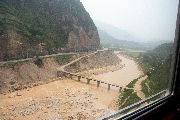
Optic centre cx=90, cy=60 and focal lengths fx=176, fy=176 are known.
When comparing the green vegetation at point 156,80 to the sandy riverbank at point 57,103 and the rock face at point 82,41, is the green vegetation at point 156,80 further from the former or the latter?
the rock face at point 82,41

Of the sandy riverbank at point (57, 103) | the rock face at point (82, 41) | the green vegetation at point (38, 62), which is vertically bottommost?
the sandy riverbank at point (57, 103)

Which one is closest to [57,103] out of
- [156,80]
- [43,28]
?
[156,80]

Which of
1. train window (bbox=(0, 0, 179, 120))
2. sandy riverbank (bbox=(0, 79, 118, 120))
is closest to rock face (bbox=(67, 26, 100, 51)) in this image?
train window (bbox=(0, 0, 179, 120))

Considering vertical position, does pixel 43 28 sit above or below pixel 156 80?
above

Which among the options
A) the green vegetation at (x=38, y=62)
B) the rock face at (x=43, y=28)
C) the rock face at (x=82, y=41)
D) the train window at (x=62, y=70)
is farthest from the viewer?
the rock face at (x=82, y=41)

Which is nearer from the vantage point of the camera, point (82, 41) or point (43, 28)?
point (43, 28)

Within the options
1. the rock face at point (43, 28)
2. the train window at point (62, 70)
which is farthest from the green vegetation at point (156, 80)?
the rock face at point (43, 28)

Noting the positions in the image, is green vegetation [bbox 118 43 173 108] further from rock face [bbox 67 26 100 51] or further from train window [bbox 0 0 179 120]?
rock face [bbox 67 26 100 51]

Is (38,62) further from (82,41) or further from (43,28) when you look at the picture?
(82,41)

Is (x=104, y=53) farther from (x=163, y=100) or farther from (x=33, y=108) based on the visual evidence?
(x=163, y=100)
